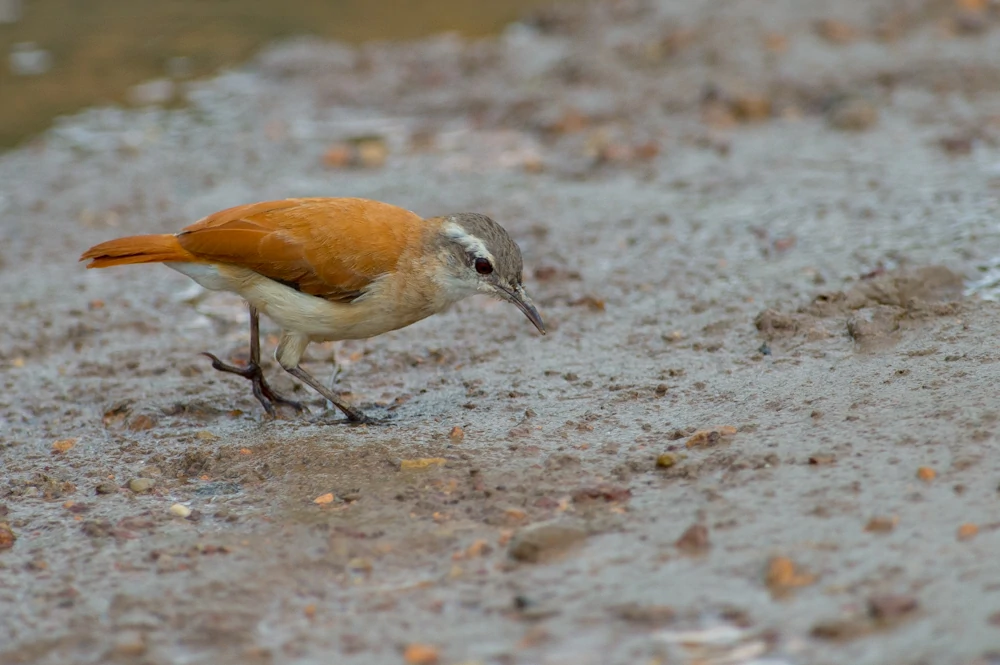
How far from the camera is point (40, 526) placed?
4.96 m

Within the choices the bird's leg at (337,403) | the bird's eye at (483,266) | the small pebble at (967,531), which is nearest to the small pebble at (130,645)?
the bird's leg at (337,403)

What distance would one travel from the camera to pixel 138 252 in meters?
5.89

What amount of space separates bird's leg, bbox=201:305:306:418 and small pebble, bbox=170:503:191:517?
1161 mm

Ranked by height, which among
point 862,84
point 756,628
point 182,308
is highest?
point 862,84

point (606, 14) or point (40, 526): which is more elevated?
point (606, 14)

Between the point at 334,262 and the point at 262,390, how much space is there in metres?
0.90

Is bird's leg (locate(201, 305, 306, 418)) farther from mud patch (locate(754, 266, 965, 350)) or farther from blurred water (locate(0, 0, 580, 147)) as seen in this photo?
blurred water (locate(0, 0, 580, 147))

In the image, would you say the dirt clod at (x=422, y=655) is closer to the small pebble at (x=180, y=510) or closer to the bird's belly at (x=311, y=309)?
the small pebble at (x=180, y=510)

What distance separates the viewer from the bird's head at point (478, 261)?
5.93 m

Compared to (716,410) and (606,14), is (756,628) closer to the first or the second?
(716,410)

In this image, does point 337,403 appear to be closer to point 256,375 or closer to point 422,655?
point 256,375

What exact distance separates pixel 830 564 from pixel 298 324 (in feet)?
9.72

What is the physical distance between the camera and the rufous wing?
5.80 metres

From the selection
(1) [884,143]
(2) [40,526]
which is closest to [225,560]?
(2) [40,526]
